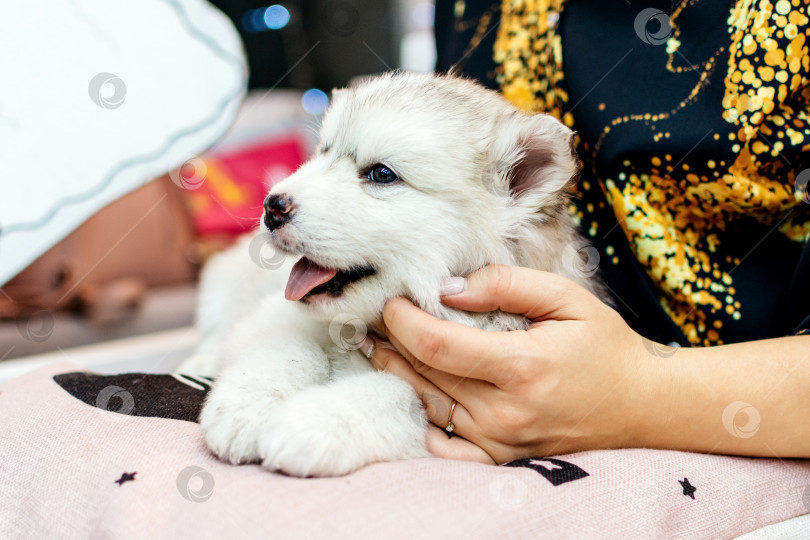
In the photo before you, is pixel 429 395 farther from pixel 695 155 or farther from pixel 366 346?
pixel 695 155

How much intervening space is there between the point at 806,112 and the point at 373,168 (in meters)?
1.10

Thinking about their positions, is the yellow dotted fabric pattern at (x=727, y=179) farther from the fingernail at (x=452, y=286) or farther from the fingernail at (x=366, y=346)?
the fingernail at (x=366, y=346)

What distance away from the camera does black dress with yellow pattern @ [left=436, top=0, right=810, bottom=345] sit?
1.26 meters

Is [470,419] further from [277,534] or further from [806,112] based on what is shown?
[806,112]

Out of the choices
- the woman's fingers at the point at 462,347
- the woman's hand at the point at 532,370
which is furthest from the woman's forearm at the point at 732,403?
the woman's fingers at the point at 462,347

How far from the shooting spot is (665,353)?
1169mm

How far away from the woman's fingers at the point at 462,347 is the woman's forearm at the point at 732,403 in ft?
1.11

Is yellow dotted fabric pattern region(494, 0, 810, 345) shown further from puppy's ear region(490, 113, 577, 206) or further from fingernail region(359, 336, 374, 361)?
fingernail region(359, 336, 374, 361)

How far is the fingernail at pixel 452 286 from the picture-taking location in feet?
3.88

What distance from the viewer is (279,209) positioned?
1.13 m

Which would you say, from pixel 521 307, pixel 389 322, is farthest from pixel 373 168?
pixel 521 307

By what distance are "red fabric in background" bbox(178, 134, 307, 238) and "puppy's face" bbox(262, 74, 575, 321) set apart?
2582 mm

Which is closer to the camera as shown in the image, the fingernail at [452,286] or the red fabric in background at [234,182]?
the fingernail at [452,286]

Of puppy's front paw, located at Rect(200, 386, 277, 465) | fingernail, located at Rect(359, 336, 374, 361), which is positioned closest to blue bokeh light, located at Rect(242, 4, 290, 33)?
fingernail, located at Rect(359, 336, 374, 361)
